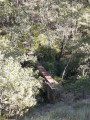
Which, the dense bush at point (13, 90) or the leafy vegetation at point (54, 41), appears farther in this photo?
the leafy vegetation at point (54, 41)

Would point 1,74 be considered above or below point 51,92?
above

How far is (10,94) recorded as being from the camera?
20.9 ft

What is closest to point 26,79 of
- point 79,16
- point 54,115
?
point 54,115

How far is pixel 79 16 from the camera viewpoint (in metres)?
12.9

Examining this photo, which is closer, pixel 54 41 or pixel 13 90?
pixel 13 90

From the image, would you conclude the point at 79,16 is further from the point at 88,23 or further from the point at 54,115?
the point at 54,115

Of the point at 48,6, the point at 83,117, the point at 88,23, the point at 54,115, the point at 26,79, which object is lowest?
the point at 54,115

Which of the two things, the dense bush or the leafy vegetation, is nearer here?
the dense bush

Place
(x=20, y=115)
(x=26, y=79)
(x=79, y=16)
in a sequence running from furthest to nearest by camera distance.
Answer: (x=79, y=16), (x=26, y=79), (x=20, y=115)

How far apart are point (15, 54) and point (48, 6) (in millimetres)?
8273

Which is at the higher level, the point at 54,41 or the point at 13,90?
the point at 54,41

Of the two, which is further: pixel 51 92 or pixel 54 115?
pixel 51 92

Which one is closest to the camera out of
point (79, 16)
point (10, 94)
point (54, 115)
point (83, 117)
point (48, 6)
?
→ point (83, 117)

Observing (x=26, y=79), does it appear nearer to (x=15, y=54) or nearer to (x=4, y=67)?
(x=4, y=67)
